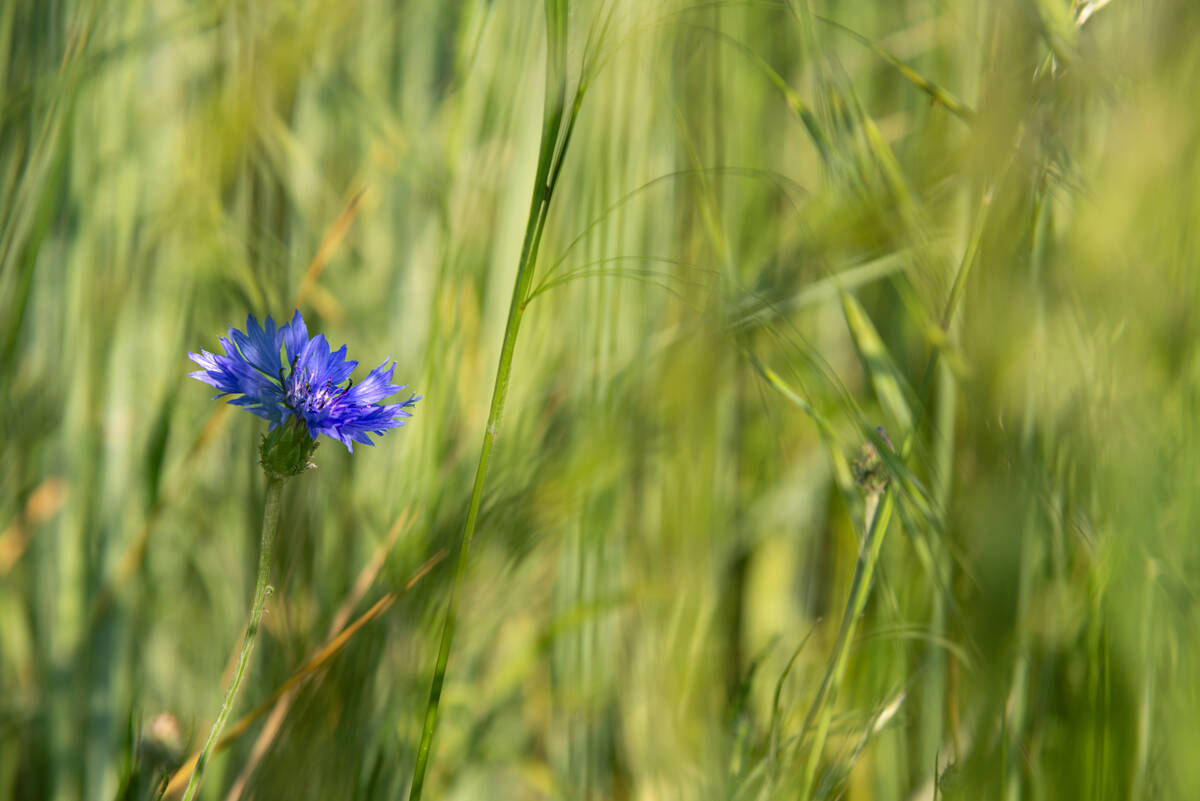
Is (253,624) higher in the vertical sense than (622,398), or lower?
lower

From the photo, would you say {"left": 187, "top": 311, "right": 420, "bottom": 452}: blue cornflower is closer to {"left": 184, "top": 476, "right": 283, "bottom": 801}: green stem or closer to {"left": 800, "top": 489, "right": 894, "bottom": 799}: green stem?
{"left": 184, "top": 476, "right": 283, "bottom": 801}: green stem

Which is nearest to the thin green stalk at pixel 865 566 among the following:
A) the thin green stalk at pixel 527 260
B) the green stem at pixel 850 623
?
the green stem at pixel 850 623

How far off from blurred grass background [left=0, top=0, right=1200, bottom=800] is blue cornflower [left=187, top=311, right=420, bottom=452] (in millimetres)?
37

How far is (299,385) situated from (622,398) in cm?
17

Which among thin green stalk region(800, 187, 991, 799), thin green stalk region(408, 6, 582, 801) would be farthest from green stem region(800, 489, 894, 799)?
thin green stalk region(408, 6, 582, 801)

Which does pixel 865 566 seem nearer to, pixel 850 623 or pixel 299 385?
pixel 850 623

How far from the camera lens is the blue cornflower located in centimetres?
29

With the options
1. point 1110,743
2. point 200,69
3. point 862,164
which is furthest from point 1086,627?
point 200,69

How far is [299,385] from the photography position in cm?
30

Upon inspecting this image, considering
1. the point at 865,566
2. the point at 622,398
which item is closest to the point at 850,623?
the point at 865,566

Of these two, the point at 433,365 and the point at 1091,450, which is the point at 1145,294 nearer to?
the point at 1091,450

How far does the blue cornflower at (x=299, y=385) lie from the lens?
286 mm

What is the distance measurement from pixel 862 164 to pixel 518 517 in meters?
0.20

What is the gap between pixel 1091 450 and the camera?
25cm
